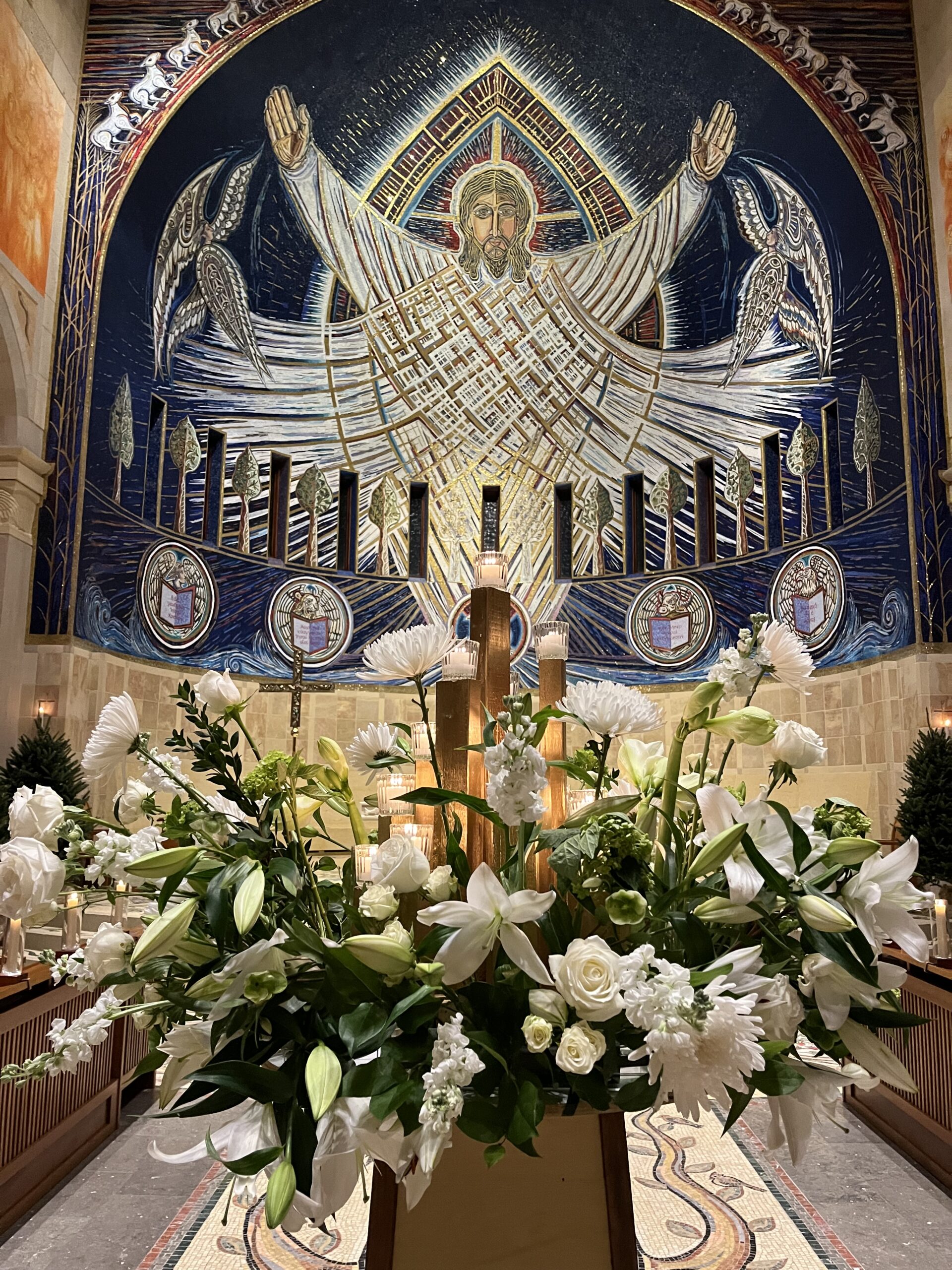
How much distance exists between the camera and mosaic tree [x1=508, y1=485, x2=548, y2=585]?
445 inches

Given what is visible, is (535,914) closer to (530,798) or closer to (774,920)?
(530,798)

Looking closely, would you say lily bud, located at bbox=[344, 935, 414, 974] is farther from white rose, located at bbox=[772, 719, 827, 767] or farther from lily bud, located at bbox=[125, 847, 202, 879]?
white rose, located at bbox=[772, 719, 827, 767]

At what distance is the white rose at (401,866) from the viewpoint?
875mm

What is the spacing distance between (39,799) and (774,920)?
26.3 inches

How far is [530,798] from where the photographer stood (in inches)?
29.4

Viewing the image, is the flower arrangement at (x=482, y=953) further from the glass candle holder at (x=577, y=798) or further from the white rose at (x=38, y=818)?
the glass candle holder at (x=577, y=798)

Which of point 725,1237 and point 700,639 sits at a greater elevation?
point 700,639

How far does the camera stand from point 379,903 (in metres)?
0.93

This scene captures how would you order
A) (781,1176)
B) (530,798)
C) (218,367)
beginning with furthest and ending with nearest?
(218,367) < (781,1176) < (530,798)

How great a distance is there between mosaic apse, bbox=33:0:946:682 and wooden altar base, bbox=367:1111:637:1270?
7.82 m

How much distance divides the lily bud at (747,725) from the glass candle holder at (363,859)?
35 centimetres

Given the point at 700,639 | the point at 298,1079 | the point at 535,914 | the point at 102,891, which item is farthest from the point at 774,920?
the point at 700,639

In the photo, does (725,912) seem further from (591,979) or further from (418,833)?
(418,833)

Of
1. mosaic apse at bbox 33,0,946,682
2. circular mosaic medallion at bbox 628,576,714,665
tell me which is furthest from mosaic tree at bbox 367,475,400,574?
circular mosaic medallion at bbox 628,576,714,665
